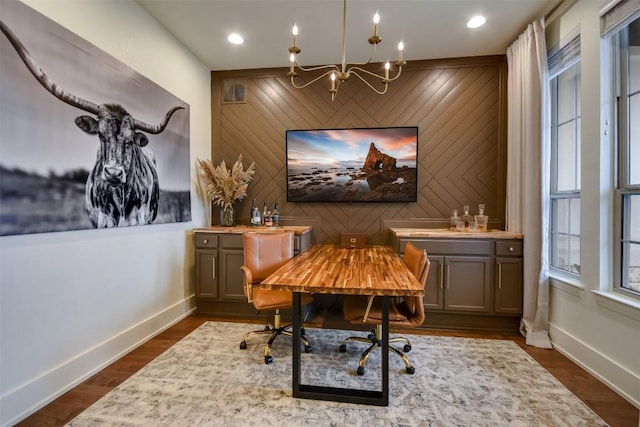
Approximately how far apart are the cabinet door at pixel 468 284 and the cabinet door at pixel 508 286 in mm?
86

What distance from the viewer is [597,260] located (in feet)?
7.17

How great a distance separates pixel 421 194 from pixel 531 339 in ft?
6.09

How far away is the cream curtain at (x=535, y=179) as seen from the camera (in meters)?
2.71

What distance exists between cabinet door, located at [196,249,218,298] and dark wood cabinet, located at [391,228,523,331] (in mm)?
2139

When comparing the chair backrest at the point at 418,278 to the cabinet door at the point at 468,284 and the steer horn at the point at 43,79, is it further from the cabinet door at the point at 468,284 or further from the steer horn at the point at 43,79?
the steer horn at the point at 43,79

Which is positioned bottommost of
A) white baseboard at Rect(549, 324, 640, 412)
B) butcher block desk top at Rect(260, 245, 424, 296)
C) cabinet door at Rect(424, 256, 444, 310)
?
white baseboard at Rect(549, 324, 640, 412)

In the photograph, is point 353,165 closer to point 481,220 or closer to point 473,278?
point 481,220

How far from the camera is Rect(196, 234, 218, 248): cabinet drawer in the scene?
3336 millimetres

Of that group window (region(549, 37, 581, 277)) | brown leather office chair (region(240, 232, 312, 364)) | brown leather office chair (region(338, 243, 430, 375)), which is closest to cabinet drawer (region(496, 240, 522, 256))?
window (region(549, 37, 581, 277))

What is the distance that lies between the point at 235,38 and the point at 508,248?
3.68m

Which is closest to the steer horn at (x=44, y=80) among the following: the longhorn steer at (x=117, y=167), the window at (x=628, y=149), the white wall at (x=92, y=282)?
the longhorn steer at (x=117, y=167)

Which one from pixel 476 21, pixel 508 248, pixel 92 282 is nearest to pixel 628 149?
pixel 508 248

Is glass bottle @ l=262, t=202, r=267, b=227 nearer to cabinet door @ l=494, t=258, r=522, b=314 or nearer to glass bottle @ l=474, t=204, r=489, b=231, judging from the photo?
glass bottle @ l=474, t=204, r=489, b=231

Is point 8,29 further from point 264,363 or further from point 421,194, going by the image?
point 421,194
